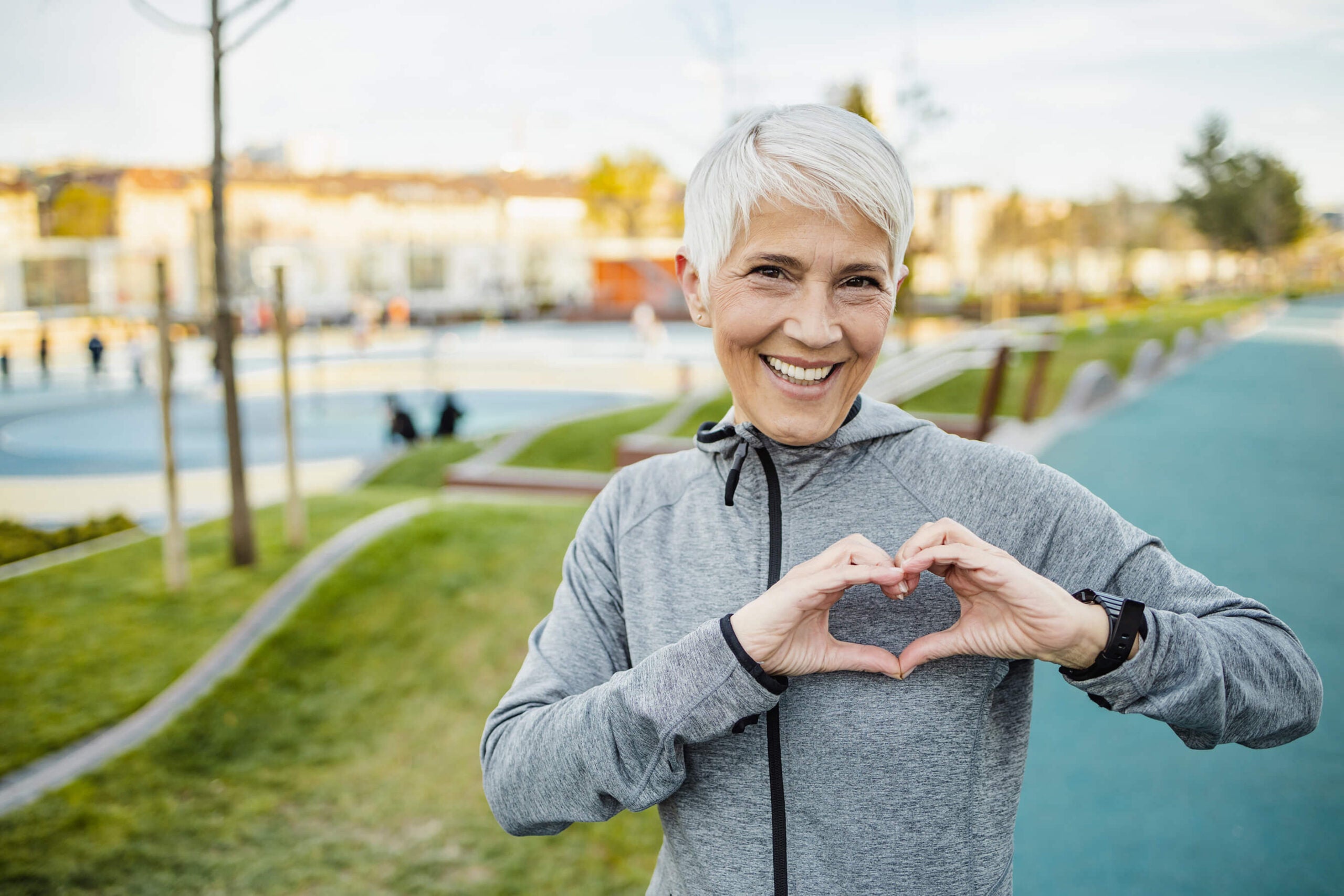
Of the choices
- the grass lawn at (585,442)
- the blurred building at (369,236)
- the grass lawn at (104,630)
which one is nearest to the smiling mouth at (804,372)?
the grass lawn at (104,630)

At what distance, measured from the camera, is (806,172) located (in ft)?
4.32

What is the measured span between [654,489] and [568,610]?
23 cm

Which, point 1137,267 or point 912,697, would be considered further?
point 1137,267

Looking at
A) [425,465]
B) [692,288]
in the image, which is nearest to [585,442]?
[425,465]

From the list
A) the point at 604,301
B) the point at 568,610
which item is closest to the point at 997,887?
the point at 568,610

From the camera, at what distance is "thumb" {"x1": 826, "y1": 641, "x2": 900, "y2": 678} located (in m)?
1.33

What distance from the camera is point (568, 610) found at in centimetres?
157

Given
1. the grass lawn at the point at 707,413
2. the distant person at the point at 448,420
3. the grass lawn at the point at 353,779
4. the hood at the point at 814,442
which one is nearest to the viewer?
the hood at the point at 814,442

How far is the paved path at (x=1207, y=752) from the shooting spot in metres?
3.64

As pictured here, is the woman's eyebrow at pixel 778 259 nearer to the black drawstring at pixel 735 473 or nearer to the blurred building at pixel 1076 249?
the black drawstring at pixel 735 473

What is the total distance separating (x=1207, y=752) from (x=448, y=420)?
469 inches

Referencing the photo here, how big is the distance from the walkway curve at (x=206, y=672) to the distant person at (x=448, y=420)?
686cm

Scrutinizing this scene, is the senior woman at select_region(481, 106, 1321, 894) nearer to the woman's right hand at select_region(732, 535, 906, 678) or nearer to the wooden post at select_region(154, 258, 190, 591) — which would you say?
the woman's right hand at select_region(732, 535, 906, 678)

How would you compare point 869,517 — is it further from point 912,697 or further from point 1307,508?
point 1307,508
